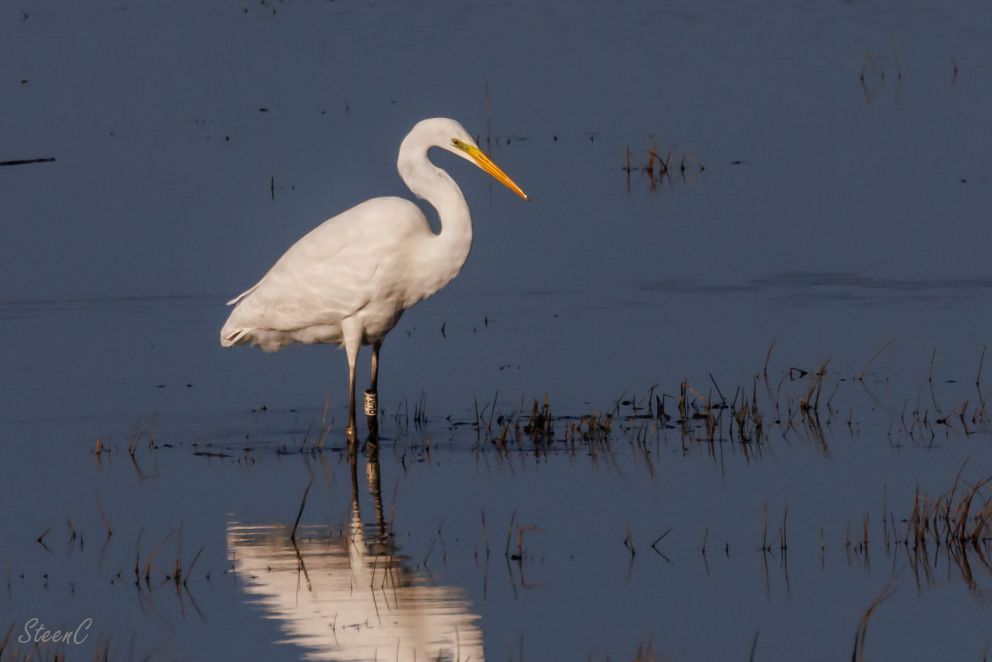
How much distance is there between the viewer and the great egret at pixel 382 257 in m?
11.4

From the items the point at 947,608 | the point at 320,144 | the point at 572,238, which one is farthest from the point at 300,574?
the point at 320,144

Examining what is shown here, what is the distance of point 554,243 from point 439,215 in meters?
5.57

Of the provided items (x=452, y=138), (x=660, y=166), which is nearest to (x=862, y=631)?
(x=452, y=138)

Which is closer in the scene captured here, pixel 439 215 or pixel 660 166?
pixel 439 215

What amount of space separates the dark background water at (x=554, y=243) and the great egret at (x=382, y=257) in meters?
0.69

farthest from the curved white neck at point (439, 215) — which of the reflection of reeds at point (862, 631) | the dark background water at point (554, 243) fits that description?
the reflection of reeds at point (862, 631)

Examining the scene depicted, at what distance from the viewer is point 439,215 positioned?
11.4m

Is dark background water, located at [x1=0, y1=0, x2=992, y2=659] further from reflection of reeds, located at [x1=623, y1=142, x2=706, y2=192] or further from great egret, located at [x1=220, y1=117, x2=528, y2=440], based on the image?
great egret, located at [x1=220, y1=117, x2=528, y2=440]

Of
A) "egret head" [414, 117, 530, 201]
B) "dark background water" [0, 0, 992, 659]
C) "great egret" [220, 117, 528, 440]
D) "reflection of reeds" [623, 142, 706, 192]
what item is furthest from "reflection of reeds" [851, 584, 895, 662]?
"reflection of reeds" [623, 142, 706, 192]

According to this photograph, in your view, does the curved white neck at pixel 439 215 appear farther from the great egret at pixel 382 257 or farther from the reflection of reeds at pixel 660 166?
the reflection of reeds at pixel 660 166

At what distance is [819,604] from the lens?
25.0 ft

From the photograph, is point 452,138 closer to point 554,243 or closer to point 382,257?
point 382,257

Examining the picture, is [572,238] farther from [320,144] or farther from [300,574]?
[300,574]

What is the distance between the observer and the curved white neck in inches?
448
